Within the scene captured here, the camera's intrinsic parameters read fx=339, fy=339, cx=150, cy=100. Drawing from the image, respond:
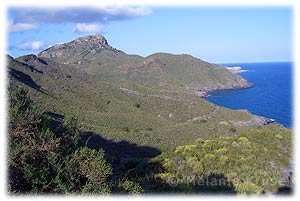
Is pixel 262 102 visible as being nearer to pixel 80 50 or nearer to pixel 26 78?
pixel 26 78

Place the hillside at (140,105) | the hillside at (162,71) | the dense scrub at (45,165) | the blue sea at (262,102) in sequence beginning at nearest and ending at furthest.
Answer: the dense scrub at (45,165) → the hillside at (140,105) → the blue sea at (262,102) → the hillside at (162,71)

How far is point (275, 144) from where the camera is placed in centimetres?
1356

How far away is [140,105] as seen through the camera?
5756 cm

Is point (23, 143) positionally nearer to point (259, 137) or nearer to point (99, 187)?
point (99, 187)

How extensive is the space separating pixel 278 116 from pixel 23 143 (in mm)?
65589

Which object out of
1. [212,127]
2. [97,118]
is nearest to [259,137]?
[212,127]

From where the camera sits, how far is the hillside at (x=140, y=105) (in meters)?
28.7

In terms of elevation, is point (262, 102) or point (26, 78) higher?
point (26, 78)

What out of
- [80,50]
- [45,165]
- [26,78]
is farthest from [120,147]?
[80,50]

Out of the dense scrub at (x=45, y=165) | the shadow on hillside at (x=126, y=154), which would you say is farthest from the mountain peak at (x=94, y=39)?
the dense scrub at (x=45, y=165)

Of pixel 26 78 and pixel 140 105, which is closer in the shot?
pixel 26 78

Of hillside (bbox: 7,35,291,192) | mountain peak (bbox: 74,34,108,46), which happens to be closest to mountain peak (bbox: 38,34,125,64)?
mountain peak (bbox: 74,34,108,46)

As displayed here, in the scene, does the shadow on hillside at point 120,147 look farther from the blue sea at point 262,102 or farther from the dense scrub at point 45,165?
the blue sea at point 262,102

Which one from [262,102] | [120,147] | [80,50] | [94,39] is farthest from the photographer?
[94,39]
